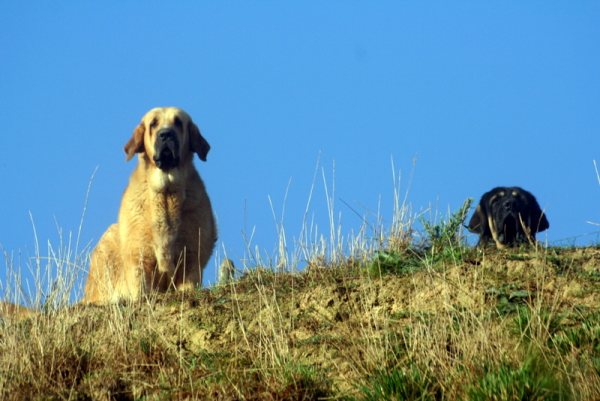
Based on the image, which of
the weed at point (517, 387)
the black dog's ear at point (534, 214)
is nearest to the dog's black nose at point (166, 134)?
the black dog's ear at point (534, 214)

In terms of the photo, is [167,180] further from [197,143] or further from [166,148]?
[197,143]

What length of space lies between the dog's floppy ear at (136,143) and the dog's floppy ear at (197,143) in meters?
0.55

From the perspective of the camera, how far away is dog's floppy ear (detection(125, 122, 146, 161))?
39.2 feet

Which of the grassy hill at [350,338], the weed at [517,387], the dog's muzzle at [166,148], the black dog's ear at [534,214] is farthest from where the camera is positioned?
the black dog's ear at [534,214]

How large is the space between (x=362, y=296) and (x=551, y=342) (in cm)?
163

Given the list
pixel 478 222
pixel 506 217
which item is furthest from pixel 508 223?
pixel 478 222

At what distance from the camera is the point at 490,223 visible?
11.9 meters

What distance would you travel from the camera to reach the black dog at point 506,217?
1150 centimetres

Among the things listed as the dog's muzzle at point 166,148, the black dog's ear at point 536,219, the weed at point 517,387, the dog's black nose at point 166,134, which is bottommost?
the weed at point 517,387

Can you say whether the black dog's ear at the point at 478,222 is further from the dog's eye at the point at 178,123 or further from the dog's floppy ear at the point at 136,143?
the dog's floppy ear at the point at 136,143

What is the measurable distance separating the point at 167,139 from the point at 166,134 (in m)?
Answer: 0.08

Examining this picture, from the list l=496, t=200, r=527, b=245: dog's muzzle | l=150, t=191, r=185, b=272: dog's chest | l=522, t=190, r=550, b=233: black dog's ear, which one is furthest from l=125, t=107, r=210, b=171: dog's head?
l=522, t=190, r=550, b=233: black dog's ear

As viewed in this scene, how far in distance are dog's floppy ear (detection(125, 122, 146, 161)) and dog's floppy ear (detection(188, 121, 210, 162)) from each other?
55 cm

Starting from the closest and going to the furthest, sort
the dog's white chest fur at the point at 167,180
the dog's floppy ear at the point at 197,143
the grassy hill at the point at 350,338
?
the grassy hill at the point at 350,338, the dog's white chest fur at the point at 167,180, the dog's floppy ear at the point at 197,143
